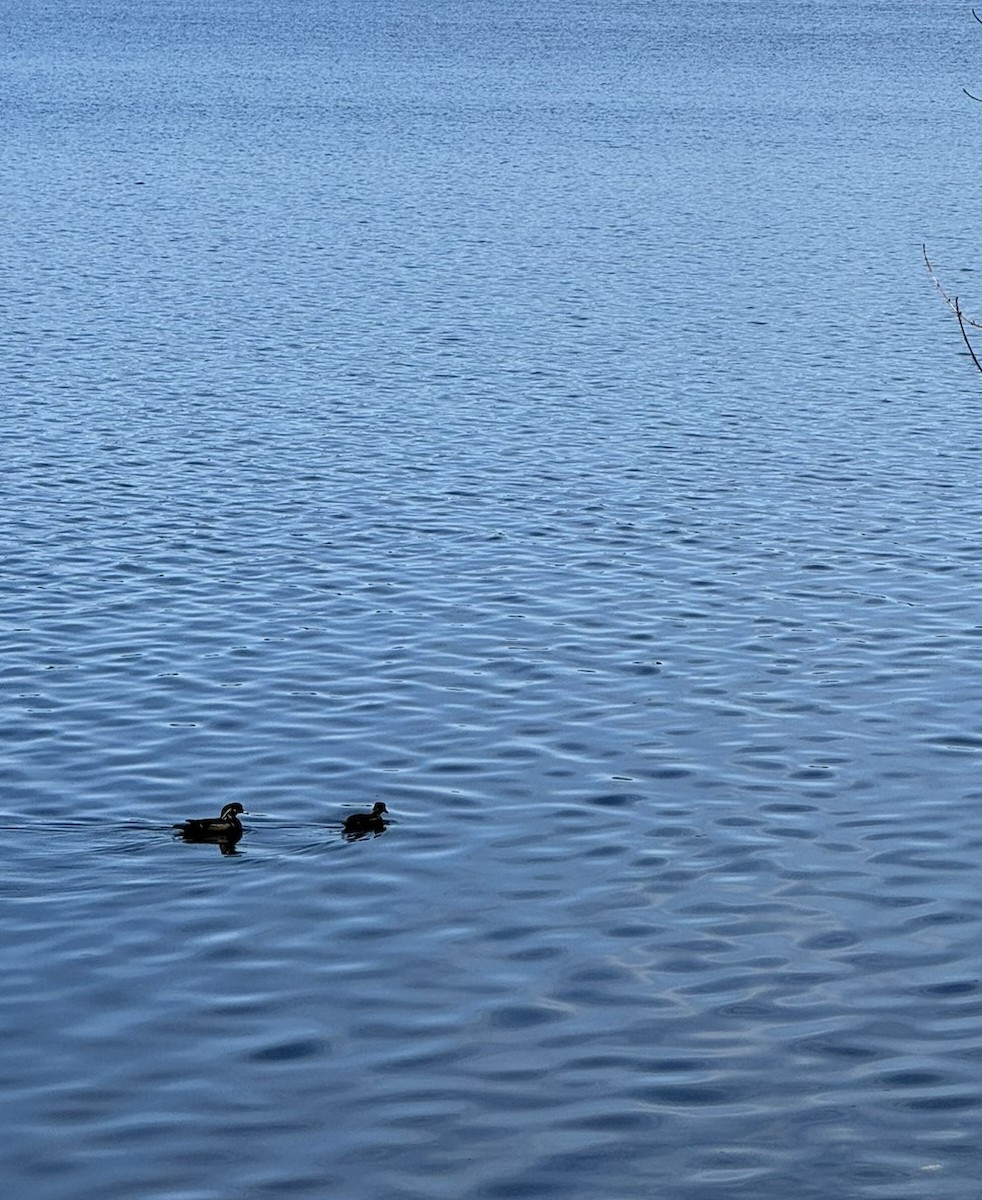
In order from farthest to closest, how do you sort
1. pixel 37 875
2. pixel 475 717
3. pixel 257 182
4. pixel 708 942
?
pixel 257 182 → pixel 475 717 → pixel 37 875 → pixel 708 942

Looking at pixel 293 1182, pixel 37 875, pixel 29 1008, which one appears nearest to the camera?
pixel 293 1182

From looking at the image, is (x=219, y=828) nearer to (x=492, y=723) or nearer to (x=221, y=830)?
(x=221, y=830)

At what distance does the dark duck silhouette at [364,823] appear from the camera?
17.8 m

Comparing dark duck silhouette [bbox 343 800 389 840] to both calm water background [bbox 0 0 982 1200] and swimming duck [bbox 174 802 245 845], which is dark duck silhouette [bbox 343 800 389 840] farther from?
swimming duck [bbox 174 802 245 845]

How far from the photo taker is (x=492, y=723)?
21156 millimetres

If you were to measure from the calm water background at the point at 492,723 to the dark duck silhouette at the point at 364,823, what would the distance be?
16 centimetres

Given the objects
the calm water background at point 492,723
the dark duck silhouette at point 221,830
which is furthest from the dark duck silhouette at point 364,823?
the dark duck silhouette at point 221,830

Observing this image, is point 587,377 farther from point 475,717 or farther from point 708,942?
point 708,942

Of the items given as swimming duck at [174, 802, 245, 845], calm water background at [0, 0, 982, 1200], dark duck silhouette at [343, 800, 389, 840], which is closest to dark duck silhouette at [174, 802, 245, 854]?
swimming duck at [174, 802, 245, 845]

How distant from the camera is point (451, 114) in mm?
102250

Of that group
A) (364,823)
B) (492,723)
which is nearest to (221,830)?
(364,823)

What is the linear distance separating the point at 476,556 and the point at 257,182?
168 feet

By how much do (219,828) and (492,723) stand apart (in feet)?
15.0

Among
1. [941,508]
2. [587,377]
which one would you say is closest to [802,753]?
[941,508]
